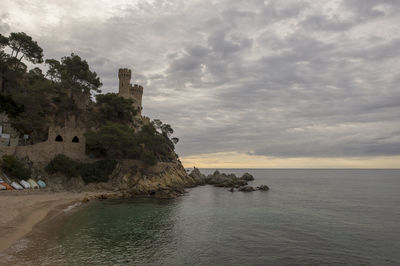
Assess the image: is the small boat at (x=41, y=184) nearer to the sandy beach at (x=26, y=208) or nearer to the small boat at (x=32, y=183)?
the small boat at (x=32, y=183)

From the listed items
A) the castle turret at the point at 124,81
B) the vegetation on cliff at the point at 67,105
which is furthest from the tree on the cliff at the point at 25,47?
the castle turret at the point at 124,81

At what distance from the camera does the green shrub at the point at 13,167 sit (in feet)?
121

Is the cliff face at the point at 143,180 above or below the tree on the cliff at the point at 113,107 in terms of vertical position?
below

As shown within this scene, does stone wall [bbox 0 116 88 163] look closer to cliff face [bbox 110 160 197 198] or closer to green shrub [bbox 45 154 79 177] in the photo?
green shrub [bbox 45 154 79 177]

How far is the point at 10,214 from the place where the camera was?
24188mm

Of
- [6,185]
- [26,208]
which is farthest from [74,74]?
[26,208]

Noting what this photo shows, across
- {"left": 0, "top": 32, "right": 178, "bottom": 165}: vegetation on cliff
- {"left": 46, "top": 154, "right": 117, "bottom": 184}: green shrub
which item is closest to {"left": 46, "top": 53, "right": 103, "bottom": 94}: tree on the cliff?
{"left": 0, "top": 32, "right": 178, "bottom": 165}: vegetation on cliff

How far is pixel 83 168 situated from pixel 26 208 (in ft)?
59.5

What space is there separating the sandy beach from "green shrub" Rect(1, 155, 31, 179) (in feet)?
12.4

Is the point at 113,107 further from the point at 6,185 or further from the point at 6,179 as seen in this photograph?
the point at 6,185

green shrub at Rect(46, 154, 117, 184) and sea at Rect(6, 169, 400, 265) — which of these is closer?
sea at Rect(6, 169, 400, 265)

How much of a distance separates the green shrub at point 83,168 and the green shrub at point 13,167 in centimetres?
436

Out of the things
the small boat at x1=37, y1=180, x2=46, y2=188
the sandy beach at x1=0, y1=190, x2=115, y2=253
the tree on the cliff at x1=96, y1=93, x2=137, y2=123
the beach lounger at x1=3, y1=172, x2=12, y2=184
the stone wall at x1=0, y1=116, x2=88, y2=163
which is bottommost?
the sandy beach at x1=0, y1=190, x2=115, y2=253

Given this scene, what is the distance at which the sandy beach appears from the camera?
19922 mm
